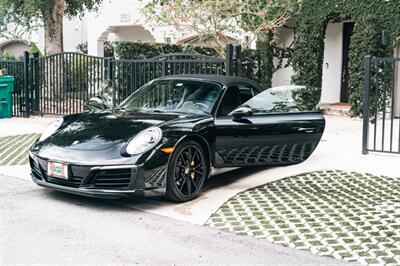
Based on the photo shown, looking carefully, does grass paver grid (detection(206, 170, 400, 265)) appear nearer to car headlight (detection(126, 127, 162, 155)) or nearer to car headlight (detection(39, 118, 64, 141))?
car headlight (detection(126, 127, 162, 155))

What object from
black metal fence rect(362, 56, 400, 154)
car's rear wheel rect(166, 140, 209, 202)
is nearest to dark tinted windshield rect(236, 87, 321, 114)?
car's rear wheel rect(166, 140, 209, 202)

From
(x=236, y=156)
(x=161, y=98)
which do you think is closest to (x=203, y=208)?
(x=236, y=156)

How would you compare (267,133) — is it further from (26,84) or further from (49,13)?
(49,13)

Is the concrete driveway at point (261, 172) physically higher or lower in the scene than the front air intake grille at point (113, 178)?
lower

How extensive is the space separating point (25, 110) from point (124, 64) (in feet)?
11.4

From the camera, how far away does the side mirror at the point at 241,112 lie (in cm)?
674

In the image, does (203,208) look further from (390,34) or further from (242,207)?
(390,34)

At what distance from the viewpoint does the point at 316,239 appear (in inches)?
196

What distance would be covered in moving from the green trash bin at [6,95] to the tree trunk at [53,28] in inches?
173

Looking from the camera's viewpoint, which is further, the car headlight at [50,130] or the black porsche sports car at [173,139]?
the car headlight at [50,130]

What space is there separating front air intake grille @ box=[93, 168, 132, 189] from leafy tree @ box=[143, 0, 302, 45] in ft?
26.0

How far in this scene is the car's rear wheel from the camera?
19.7 feet

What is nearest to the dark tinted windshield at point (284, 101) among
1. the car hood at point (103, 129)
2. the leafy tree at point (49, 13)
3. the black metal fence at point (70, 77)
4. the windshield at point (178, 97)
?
the windshield at point (178, 97)

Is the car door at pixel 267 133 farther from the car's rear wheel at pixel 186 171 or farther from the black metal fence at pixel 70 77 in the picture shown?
the black metal fence at pixel 70 77
